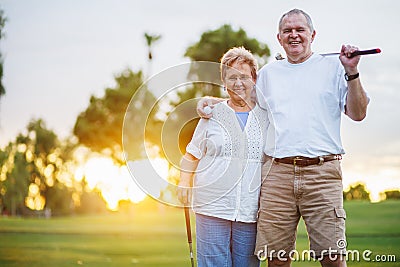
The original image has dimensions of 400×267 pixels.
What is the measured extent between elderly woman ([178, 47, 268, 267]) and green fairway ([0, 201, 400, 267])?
3.45 metres

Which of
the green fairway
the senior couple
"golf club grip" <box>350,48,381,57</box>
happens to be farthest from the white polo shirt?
the green fairway

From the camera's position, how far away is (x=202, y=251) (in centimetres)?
333

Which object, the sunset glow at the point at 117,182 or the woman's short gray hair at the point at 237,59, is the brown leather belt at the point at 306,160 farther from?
the sunset glow at the point at 117,182

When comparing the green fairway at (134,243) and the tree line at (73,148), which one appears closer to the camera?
the green fairway at (134,243)

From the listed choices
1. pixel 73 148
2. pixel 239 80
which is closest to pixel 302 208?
pixel 239 80

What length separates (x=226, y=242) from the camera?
10.8 feet

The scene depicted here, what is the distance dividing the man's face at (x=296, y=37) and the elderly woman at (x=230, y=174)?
0.19m

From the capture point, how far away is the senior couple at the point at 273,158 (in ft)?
10.4

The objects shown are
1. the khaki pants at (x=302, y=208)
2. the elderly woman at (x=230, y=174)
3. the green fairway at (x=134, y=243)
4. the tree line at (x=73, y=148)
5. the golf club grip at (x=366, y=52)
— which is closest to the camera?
the golf club grip at (x=366, y=52)

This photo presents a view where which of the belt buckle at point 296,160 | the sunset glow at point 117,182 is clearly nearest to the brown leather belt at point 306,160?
the belt buckle at point 296,160

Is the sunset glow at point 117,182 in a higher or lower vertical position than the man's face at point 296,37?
lower

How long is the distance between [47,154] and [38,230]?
22.8m

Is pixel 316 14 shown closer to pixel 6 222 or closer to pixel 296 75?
pixel 296 75

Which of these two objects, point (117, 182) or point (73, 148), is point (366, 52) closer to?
point (117, 182)
